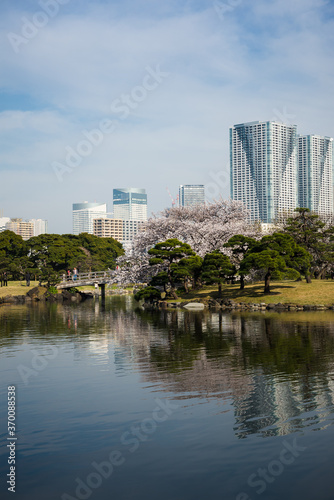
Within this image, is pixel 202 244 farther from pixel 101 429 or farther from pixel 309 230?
pixel 101 429

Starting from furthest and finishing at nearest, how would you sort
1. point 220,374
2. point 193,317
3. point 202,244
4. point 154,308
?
point 202,244, point 154,308, point 193,317, point 220,374

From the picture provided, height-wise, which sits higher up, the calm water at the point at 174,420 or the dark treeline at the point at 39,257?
the dark treeline at the point at 39,257

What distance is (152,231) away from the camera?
5925 centimetres

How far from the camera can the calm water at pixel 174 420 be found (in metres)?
9.70

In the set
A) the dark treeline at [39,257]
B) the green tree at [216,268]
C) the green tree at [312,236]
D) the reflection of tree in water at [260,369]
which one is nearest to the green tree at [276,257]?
the green tree at [216,268]

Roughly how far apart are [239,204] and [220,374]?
46.5 m

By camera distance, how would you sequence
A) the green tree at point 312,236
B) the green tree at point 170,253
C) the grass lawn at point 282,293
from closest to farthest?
1. the grass lawn at point 282,293
2. the green tree at point 170,253
3. the green tree at point 312,236

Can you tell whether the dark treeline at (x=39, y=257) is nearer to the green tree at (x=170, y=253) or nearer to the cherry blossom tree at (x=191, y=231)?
the cherry blossom tree at (x=191, y=231)

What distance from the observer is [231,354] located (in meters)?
22.5

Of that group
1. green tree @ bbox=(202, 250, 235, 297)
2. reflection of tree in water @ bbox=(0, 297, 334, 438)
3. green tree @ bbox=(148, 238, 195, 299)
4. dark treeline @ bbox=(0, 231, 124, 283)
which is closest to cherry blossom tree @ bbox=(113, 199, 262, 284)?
green tree @ bbox=(148, 238, 195, 299)

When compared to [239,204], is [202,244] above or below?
below

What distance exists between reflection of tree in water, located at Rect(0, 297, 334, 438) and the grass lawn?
207 inches

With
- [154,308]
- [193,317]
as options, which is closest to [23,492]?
[193,317]

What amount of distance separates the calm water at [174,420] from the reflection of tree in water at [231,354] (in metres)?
0.07
